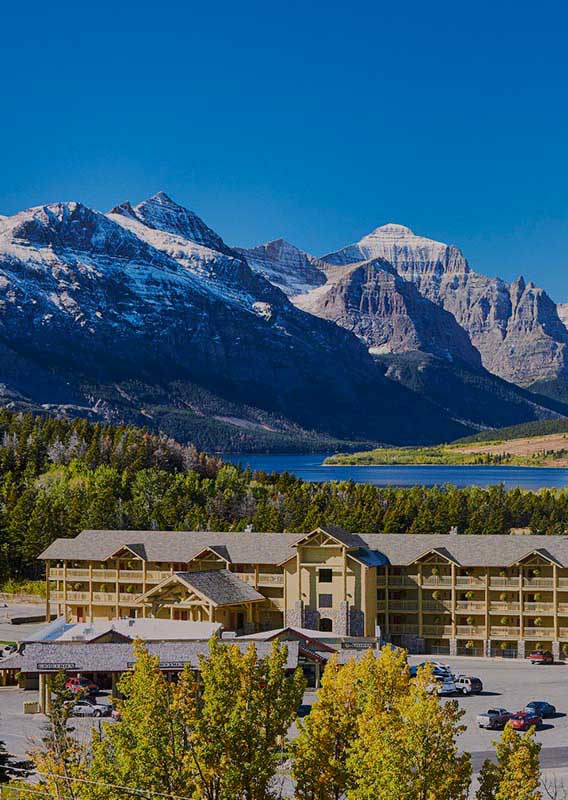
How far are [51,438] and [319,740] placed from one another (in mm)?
155258

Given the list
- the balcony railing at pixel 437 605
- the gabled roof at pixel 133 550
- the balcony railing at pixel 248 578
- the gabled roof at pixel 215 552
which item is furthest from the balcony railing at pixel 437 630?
the gabled roof at pixel 133 550

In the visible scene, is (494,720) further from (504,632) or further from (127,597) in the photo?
(127,597)

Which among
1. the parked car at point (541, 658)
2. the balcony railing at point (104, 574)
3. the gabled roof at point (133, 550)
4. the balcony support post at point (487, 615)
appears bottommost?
the parked car at point (541, 658)

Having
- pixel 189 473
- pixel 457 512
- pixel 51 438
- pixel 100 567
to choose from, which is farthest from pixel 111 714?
pixel 51 438

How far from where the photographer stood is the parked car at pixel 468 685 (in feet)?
254

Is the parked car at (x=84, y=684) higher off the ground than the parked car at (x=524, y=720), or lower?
higher

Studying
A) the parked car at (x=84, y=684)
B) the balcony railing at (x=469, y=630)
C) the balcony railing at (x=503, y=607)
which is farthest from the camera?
the balcony railing at (x=469, y=630)

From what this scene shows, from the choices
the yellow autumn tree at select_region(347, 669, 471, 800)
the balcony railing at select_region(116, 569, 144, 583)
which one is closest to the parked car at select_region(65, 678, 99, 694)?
the balcony railing at select_region(116, 569, 144, 583)

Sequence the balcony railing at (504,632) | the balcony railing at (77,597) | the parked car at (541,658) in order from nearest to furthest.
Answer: the parked car at (541,658) < the balcony railing at (504,632) < the balcony railing at (77,597)

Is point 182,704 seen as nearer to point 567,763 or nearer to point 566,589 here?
point 567,763

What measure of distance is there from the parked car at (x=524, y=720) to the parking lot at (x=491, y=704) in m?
0.63

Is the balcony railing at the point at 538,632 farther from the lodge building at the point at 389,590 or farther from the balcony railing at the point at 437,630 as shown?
the balcony railing at the point at 437,630

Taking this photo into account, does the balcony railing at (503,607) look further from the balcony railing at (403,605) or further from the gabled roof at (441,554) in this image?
the balcony railing at (403,605)

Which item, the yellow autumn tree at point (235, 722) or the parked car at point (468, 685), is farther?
the parked car at point (468, 685)
